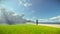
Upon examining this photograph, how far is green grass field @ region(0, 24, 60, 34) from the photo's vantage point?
219cm

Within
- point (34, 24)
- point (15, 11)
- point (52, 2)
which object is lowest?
point (34, 24)

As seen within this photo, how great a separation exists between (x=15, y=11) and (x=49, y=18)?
0.57 meters

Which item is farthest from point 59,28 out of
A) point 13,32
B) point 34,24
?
point 13,32

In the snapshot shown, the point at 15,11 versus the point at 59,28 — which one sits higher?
the point at 15,11

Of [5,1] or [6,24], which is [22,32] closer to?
[6,24]

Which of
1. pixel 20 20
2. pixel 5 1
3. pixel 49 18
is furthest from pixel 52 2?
pixel 5 1

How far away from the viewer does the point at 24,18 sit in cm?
226

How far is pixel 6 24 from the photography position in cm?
221

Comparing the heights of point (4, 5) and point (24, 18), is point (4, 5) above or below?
above

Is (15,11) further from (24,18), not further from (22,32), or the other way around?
(22,32)

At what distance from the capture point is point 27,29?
2215 mm

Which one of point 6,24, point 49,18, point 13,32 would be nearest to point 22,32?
point 13,32

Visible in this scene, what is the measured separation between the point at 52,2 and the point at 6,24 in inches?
32.9

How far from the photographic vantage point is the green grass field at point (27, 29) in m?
2.19
